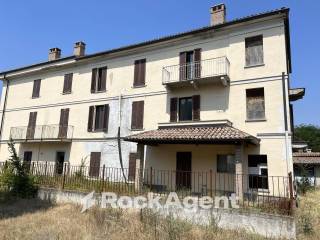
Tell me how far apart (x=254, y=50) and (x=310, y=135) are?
55.8 meters

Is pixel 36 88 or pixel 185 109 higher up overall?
pixel 36 88

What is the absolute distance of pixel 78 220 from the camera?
959cm

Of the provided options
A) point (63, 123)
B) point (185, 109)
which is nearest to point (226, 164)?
point (185, 109)

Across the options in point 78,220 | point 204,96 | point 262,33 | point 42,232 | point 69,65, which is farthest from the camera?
point 69,65

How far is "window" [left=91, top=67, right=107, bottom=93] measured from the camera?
20.5 meters

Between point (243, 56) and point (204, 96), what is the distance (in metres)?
3.13

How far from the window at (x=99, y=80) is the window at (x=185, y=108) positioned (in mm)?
6147

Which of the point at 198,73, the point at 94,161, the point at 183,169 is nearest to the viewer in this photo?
the point at 183,169

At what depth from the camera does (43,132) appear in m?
22.1

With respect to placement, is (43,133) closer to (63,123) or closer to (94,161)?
(63,123)

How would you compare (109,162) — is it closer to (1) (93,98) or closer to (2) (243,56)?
(1) (93,98)

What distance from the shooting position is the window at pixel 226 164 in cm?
1477

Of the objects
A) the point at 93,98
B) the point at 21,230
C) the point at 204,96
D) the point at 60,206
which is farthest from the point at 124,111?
the point at 21,230

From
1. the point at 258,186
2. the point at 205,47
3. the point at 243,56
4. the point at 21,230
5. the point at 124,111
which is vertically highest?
the point at 205,47
